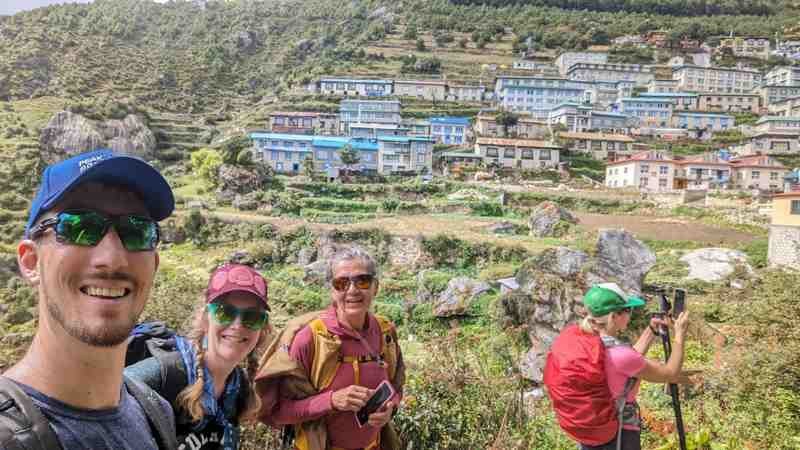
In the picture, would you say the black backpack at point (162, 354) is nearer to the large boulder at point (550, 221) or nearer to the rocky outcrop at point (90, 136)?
the large boulder at point (550, 221)

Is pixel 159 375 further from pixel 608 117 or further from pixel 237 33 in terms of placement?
pixel 237 33

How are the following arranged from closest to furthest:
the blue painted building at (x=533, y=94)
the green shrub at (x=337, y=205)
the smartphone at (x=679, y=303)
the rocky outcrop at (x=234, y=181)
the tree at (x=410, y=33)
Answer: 1. the smartphone at (x=679, y=303)
2. the green shrub at (x=337, y=205)
3. the rocky outcrop at (x=234, y=181)
4. the blue painted building at (x=533, y=94)
5. the tree at (x=410, y=33)

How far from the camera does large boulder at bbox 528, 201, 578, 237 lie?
2679 centimetres

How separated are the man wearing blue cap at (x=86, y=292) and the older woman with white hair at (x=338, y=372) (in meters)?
1.23

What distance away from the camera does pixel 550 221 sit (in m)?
27.7

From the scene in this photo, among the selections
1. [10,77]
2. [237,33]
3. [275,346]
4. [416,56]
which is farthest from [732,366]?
[237,33]

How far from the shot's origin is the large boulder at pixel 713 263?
65.7ft

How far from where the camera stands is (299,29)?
109875 millimetres

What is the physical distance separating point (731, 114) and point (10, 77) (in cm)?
9766

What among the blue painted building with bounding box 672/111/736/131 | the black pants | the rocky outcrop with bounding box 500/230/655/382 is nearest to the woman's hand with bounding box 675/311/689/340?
the black pants

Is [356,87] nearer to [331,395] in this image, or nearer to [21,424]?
[331,395]

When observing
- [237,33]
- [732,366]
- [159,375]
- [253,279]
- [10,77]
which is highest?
[237,33]

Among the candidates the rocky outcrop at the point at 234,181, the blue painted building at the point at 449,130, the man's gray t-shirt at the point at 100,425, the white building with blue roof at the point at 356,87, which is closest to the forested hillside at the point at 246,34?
the white building with blue roof at the point at 356,87

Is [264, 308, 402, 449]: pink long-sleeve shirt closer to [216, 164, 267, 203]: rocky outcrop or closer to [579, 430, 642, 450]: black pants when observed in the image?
[579, 430, 642, 450]: black pants
